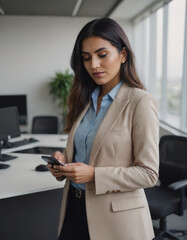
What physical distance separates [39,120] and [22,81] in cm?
173

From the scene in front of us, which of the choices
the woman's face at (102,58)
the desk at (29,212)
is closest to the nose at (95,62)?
the woman's face at (102,58)

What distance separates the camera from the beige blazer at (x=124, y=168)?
97cm

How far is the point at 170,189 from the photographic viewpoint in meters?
2.21

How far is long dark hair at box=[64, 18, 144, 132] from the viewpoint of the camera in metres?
1.06

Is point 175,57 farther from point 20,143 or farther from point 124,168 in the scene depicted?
point 124,168

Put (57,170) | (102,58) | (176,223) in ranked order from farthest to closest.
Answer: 1. (176,223)
2. (57,170)
3. (102,58)

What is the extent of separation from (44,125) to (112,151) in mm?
3634

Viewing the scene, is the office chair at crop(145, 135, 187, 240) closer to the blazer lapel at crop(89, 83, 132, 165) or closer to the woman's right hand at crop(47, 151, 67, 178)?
the woman's right hand at crop(47, 151, 67, 178)

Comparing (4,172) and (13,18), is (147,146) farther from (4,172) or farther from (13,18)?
(13,18)

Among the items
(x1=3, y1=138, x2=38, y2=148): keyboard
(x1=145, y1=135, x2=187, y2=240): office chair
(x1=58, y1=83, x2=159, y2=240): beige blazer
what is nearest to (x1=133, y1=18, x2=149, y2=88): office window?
(x1=3, y1=138, x2=38, y2=148): keyboard

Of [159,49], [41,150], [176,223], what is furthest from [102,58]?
[159,49]

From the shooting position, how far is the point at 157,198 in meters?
2.24

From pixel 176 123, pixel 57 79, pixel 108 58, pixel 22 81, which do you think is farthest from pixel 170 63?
pixel 108 58

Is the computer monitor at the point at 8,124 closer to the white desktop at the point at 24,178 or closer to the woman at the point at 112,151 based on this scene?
the white desktop at the point at 24,178
